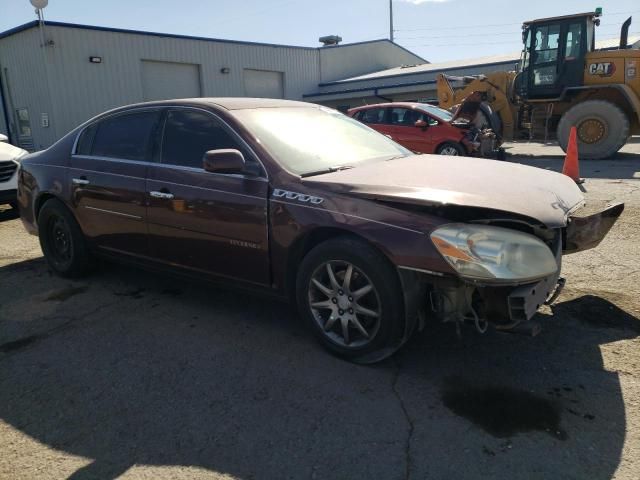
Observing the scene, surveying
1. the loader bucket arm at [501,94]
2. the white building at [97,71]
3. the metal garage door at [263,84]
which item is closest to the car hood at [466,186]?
the loader bucket arm at [501,94]

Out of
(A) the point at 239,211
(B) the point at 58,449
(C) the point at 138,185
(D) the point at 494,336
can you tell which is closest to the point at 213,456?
(B) the point at 58,449

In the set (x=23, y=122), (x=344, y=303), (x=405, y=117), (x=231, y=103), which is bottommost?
(x=344, y=303)

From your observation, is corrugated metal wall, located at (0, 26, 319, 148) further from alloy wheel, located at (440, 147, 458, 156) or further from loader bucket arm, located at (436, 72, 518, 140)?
alloy wheel, located at (440, 147, 458, 156)

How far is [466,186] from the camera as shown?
2.93 m

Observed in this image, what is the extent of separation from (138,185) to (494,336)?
2.90m

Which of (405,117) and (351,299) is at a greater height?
(405,117)

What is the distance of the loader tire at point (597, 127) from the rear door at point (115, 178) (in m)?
11.6

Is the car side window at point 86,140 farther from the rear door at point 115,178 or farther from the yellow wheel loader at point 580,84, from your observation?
the yellow wheel loader at point 580,84

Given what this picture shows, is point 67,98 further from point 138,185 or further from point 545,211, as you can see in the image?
point 545,211

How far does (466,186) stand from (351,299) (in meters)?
0.94

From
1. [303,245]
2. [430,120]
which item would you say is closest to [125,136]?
[303,245]

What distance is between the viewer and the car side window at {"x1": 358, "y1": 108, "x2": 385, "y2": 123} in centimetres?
1177

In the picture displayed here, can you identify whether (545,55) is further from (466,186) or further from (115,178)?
(115,178)

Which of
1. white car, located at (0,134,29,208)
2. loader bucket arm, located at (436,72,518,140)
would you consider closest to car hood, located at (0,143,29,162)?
white car, located at (0,134,29,208)
